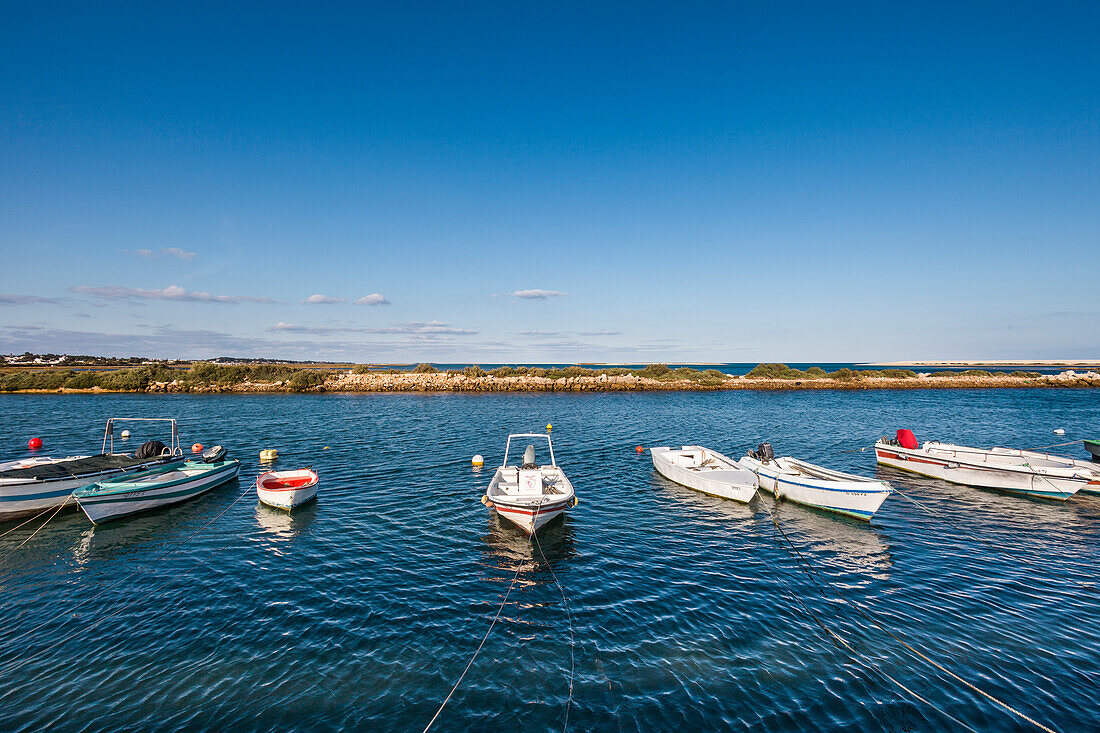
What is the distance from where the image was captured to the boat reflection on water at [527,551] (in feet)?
50.8

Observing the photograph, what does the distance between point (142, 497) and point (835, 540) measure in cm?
3140

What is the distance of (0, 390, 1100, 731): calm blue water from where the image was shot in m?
9.45

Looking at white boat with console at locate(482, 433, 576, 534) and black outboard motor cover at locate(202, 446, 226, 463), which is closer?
white boat with console at locate(482, 433, 576, 534)

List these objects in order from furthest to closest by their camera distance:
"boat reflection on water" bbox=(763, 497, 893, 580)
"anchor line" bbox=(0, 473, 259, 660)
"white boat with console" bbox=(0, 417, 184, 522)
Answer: "white boat with console" bbox=(0, 417, 184, 522) < "boat reflection on water" bbox=(763, 497, 893, 580) < "anchor line" bbox=(0, 473, 259, 660)

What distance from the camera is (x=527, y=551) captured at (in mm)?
17359

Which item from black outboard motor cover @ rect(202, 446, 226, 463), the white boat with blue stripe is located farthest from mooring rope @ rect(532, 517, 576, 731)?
black outboard motor cover @ rect(202, 446, 226, 463)

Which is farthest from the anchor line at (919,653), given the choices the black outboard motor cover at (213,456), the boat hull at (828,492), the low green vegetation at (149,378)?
the low green vegetation at (149,378)

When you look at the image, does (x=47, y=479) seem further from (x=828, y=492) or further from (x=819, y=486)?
(x=828, y=492)

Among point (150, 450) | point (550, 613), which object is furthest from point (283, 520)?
point (550, 613)

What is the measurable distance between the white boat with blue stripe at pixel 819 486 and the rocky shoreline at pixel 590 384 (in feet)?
184

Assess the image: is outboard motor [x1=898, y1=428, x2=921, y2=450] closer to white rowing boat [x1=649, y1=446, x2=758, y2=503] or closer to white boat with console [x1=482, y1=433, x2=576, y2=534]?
white rowing boat [x1=649, y1=446, x2=758, y2=503]

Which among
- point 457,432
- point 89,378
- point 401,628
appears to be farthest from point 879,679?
point 89,378

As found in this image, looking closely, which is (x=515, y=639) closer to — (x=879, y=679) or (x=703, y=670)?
(x=703, y=670)

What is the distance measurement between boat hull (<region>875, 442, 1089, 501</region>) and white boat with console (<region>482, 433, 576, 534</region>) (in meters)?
23.8
